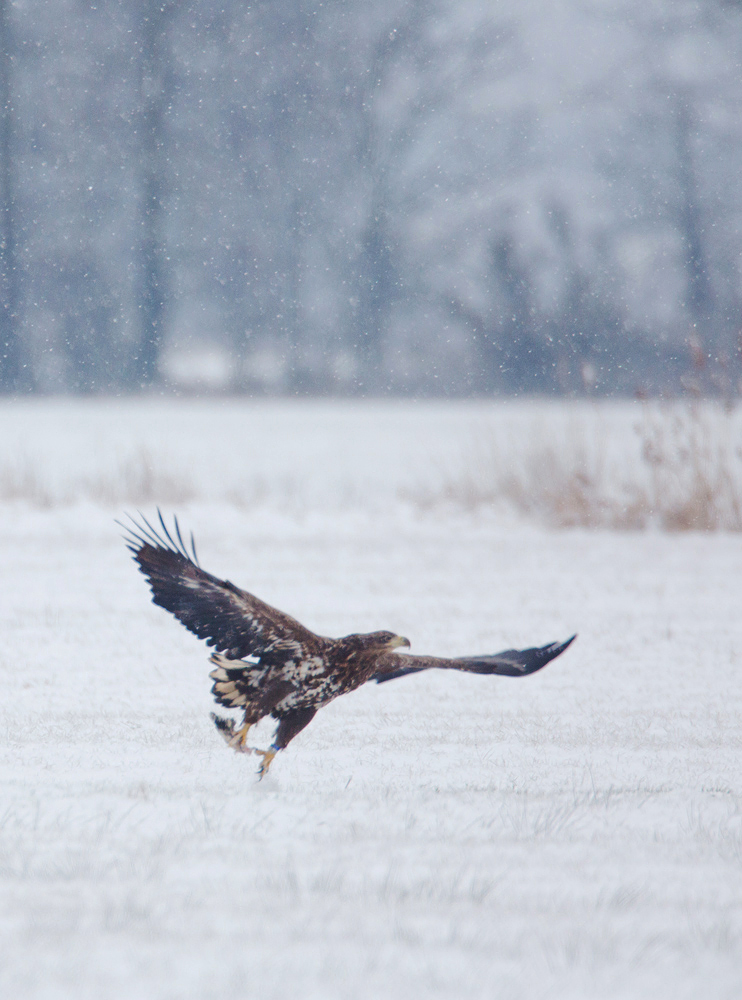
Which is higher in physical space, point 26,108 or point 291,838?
point 26,108

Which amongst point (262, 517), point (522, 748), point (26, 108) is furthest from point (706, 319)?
point (522, 748)

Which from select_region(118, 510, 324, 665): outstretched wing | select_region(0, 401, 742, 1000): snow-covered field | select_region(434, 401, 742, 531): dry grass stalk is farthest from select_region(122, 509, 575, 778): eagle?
select_region(434, 401, 742, 531): dry grass stalk

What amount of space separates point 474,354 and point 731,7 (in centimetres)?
563

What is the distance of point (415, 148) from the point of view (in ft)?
45.2

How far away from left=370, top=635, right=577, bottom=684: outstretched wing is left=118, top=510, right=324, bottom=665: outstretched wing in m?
0.21

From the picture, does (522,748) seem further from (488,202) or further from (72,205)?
(72,205)

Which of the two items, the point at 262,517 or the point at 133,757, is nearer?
the point at 133,757

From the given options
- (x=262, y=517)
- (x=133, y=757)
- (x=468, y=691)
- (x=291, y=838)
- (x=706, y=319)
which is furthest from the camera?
(x=706, y=319)

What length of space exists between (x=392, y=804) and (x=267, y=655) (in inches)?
20.6

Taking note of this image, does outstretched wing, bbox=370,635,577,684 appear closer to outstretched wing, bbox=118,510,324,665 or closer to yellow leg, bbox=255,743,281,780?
outstretched wing, bbox=118,510,324,665

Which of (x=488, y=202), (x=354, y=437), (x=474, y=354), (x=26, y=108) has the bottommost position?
(x=354, y=437)

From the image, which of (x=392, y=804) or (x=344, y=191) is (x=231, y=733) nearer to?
(x=392, y=804)

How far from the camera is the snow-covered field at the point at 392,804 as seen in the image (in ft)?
6.07

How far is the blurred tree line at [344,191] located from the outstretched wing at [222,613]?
1107cm
